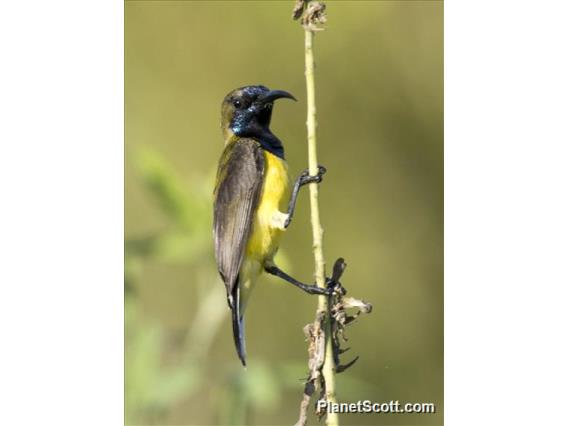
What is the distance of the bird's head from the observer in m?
3.47

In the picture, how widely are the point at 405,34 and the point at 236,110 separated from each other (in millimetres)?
781

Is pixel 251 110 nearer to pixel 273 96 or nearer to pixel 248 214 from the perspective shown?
pixel 273 96

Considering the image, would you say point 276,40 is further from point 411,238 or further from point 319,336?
point 319,336

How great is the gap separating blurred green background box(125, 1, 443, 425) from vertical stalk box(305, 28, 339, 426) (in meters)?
0.43

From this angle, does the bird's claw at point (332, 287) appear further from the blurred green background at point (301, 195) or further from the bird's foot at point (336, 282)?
the blurred green background at point (301, 195)

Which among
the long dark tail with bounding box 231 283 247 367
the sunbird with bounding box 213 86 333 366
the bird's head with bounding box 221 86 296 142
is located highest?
the bird's head with bounding box 221 86 296 142

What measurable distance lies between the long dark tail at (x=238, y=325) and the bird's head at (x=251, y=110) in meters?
0.68

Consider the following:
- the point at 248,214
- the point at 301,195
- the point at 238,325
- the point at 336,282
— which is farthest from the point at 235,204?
the point at 336,282

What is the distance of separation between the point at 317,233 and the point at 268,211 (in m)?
0.79

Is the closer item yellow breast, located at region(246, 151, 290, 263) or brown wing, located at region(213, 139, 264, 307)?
brown wing, located at region(213, 139, 264, 307)

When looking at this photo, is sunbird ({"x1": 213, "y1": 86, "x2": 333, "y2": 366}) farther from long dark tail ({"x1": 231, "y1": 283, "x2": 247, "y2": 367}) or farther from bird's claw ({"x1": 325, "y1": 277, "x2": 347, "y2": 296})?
bird's claw ({"x1": 325, "y1": 277, "x2": 347, "y2": 296})

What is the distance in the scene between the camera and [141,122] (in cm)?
347

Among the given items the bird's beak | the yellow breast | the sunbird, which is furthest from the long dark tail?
the bird's beak
